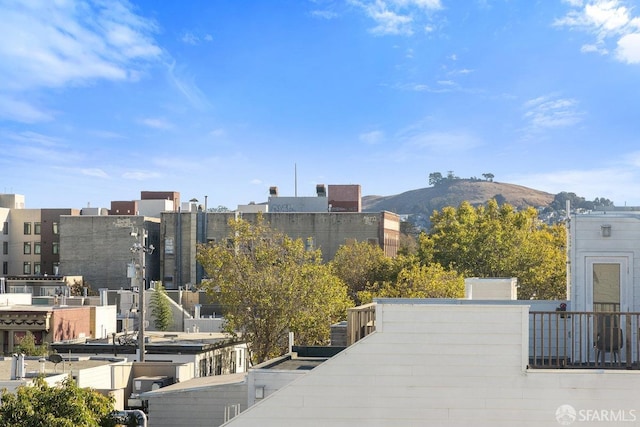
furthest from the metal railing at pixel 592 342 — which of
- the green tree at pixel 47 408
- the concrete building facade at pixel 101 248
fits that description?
the concrete building facade at pixel 101 248

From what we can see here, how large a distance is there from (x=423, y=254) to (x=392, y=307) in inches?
1856

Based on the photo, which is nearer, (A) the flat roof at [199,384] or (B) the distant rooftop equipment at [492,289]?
(B) the distant rooftop equipment at [492,289]

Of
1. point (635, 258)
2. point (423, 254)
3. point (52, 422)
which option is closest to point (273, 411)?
point (52, 422)

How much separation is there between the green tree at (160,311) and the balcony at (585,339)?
43.7m

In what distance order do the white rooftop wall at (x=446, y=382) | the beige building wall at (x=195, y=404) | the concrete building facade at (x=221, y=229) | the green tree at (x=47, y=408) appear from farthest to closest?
the concrete building facade at (x=221, y=229) < the beige building wall at (x=195, y=404) < the green tree at (x=47, y=408) < the white rooftop wall at (x=446, y=382)

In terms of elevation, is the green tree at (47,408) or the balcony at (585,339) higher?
the balcony at (585,339)

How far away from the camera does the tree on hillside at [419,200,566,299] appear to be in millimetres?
52656

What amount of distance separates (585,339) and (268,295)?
21180 millimetres

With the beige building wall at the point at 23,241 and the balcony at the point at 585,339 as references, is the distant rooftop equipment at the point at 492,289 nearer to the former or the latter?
the balcony at the point at 585,339

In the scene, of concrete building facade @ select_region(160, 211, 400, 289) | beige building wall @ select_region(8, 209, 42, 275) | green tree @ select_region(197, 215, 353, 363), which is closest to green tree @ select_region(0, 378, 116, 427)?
green tree @ select_region(197, 215, 353, 363)

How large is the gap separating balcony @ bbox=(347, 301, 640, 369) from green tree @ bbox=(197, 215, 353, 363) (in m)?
19.6

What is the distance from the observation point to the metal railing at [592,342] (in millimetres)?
14422

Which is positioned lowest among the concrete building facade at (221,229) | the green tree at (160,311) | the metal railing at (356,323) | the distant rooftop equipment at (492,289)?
the green tree at (160,311)

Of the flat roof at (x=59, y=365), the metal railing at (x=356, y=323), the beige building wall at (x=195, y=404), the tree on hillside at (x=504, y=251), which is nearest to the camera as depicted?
the metal railing at (x=356, y=323)
